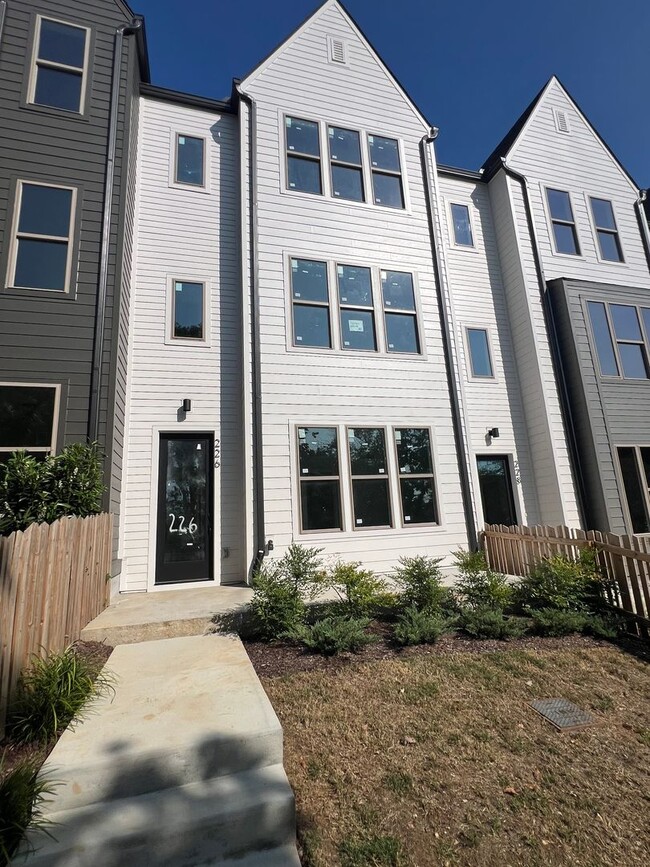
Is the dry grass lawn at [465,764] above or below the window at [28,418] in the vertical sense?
below

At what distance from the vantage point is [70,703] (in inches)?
119

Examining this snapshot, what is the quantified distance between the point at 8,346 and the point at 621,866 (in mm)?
7790

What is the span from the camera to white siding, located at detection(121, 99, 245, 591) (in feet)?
22.3

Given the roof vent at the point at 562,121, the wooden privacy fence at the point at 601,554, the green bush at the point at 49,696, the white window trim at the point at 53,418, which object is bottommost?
the green bush at the point at 49,696

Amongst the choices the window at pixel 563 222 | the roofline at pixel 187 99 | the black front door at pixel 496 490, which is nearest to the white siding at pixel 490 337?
the black front door at pixel 496 490

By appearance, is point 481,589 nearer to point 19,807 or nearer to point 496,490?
point 496,490

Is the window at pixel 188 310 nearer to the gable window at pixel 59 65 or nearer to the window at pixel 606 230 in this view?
→ the gable window at pixel 59 65

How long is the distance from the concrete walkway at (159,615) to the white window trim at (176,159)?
Answer: 292 inches

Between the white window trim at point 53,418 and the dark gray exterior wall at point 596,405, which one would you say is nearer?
the white window trim at point 53,418

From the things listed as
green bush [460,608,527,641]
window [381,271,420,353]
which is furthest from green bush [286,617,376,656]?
window [381,271,420,353]

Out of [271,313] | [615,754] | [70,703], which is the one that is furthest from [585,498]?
[70,703]

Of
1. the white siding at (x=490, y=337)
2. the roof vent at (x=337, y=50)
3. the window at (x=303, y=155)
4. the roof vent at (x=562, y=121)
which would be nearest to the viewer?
the window at (x=303, y=155)

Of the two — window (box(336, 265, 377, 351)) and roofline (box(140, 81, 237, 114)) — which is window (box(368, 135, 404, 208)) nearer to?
window (box(336, 265, 377, 351))

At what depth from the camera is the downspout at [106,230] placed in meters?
5.86
